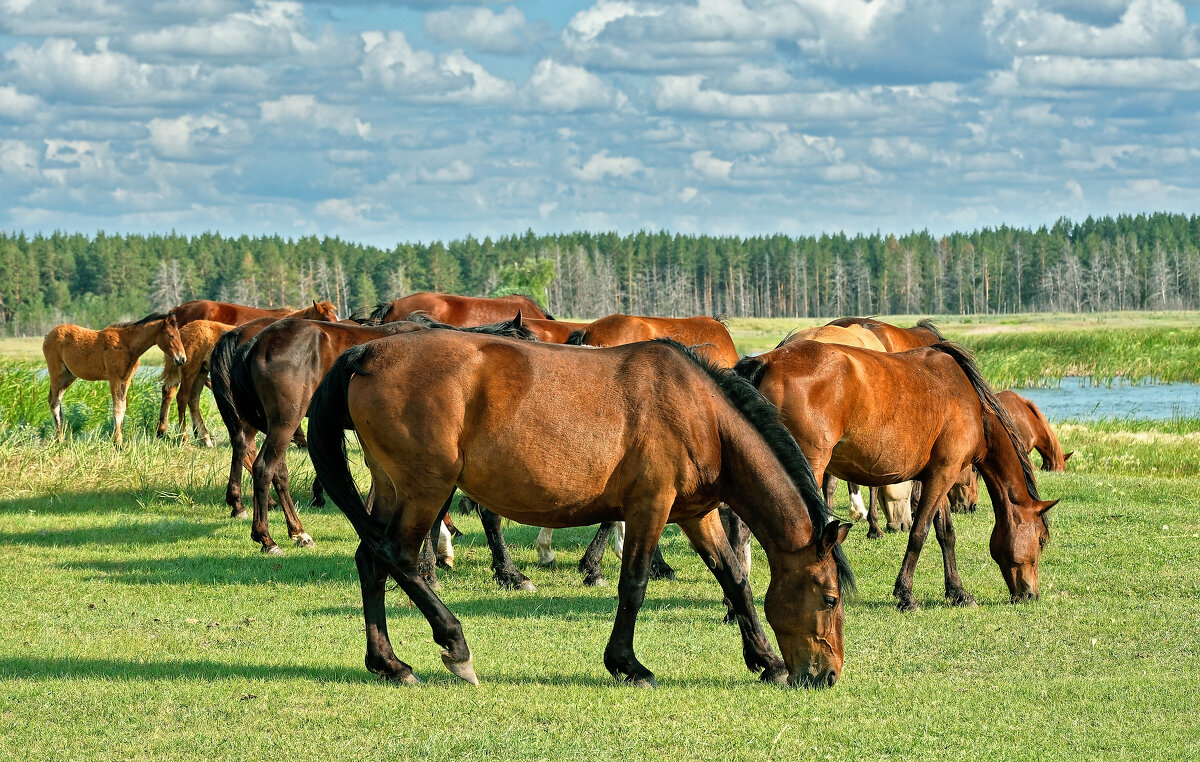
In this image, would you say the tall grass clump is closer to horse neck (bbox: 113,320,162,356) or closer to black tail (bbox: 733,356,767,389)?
horse neck (bbox: 113,320,162,356)

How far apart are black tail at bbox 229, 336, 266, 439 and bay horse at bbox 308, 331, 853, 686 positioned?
4.87 m

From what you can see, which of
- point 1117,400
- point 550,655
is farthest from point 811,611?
point 1117,400

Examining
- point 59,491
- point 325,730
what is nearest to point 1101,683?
point 325,730

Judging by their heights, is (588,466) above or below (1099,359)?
above

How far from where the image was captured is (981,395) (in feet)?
28.9

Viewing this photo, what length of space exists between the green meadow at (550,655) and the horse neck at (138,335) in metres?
5.28

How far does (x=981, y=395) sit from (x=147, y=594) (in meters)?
7.15

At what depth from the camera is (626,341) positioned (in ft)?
37.2

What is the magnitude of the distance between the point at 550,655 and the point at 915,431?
3.46 meters

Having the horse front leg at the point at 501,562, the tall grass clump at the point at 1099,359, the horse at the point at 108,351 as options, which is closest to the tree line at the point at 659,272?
the tall grass clump at the point at 1099,359

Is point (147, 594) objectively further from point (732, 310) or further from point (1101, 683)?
point (732, 310)

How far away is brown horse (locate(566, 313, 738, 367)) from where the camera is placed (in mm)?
11117

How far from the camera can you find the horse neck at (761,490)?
19.9 ft

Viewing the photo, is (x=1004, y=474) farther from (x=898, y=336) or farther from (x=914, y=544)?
(x=898, y=336)
